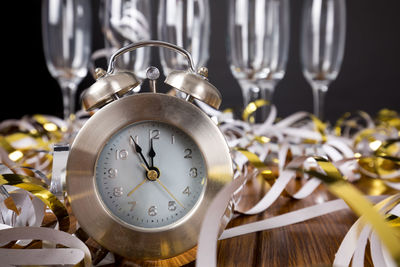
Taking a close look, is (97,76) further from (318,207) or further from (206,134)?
(318,207)

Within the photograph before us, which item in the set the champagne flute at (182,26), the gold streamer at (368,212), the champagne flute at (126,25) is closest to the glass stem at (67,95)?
the champagne flute at (126,25)

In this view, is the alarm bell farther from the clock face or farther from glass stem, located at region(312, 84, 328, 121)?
glass stem, located at region(312, 84, 328, 121)

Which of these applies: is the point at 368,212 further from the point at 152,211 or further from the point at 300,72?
the point at 300,72

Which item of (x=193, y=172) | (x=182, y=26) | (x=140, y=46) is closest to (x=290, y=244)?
(x=193, y=172)

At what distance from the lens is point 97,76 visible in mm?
404

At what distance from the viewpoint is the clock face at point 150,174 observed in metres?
0.38

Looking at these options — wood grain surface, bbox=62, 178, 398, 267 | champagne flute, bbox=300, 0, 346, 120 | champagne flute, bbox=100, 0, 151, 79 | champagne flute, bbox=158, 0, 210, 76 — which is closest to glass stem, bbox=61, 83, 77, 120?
champagne flute, bbox=100, 0, 151, 79

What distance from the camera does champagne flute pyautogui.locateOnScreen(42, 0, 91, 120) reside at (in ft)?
3.40

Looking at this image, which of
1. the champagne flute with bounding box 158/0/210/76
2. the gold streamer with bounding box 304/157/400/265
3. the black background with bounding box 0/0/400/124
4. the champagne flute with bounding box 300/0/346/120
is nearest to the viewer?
the gold streamer with bounding box 304/157/400/265

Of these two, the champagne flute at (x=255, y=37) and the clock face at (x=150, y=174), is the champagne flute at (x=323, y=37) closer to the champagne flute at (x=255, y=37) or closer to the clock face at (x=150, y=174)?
the champagne flute at (x=255, y=37)

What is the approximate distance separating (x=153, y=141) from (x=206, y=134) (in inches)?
1.7

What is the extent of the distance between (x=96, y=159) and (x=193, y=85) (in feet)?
0.31

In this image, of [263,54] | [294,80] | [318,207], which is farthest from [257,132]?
[294,80]

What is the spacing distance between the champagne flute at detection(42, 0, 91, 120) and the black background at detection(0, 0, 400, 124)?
2.23ft
